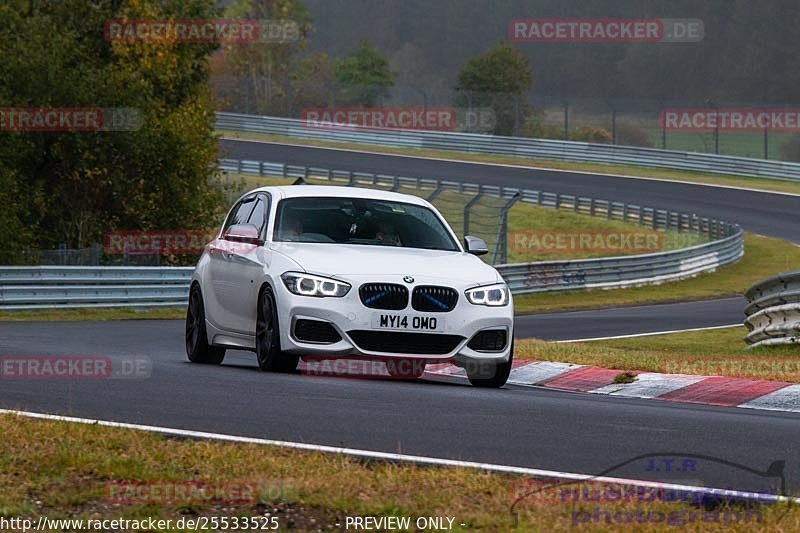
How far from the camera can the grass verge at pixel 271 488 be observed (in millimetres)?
5445

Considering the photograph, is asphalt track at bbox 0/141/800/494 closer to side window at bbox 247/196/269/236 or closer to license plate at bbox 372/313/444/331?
license plate at bbox 372/313/444/331

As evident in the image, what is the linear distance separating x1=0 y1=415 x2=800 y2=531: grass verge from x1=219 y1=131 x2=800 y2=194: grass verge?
50105 mm

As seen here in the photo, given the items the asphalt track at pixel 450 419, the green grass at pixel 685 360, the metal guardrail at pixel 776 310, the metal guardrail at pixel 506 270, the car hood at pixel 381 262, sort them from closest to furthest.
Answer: the asphalt track at pixel 450 419 < the car hood at pixel 381 262 < the green grass at pixel 685 360 < the metal guardrail at pixel 776 310 < the metal guardrail at pixel 506 270

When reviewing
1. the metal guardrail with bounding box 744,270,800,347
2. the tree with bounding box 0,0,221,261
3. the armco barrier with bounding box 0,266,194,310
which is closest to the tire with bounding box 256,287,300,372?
the metal guardrail with bounding box 744,270,800,347

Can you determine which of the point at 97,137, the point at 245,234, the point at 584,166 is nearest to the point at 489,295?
the point at 245,234

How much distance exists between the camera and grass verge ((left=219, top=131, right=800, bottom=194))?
2229 inches

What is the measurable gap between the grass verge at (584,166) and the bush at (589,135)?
663 inches

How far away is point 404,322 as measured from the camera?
10.8 m

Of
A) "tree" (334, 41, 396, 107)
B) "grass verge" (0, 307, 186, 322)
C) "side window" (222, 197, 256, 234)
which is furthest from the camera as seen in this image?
"tree" (334, 41, 396, 107)

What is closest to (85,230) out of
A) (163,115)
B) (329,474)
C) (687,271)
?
(163,115)

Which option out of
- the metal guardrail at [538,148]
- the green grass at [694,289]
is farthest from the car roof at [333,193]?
the metal guardrail at [538,148]

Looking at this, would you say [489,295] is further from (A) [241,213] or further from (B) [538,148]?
(B) [538,148]

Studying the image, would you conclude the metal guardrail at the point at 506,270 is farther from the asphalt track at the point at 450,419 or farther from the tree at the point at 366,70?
the tree at the point at 366,70

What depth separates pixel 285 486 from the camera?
5883 mm
